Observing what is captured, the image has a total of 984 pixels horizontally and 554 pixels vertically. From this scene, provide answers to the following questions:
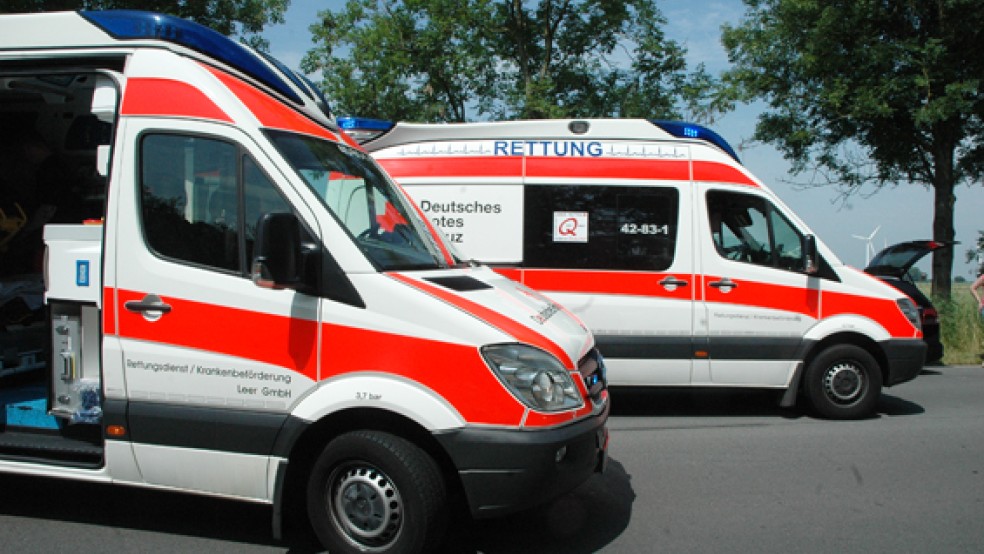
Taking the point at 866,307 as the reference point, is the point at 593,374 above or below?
below

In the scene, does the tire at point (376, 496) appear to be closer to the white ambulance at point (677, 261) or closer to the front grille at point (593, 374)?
the front grille at point (593, 374)

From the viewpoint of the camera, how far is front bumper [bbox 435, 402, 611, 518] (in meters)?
3.73

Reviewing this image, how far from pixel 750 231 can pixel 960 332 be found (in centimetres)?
720

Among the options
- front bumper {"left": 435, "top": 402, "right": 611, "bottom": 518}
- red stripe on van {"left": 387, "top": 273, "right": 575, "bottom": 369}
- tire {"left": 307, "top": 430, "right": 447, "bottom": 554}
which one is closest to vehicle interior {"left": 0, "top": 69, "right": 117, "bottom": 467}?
tire {"left": 307, "top": 430, "right": 447, "bottom": 554}

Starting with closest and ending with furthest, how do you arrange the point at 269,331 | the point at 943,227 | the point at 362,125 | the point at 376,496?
the point at 376,496
the point at 269,331
the point at 362,125
the point at 943,227

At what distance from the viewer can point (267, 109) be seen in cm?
433

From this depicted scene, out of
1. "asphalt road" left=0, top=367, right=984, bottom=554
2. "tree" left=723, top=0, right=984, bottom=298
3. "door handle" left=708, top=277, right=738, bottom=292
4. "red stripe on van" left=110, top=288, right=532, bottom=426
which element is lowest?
"asphalt road" left=0, top=367, right=984, bottom=554

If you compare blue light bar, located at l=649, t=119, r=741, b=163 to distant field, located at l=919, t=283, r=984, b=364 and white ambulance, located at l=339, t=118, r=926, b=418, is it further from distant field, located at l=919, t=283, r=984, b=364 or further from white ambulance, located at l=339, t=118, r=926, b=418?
distant field, located at l=919, t=283, r=984, b=364

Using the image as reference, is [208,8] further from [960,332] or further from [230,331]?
[960,332]

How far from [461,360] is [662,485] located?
2.43 m

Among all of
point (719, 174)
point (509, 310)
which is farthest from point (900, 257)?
point (509, 310)

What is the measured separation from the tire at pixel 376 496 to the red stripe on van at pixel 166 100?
185cm

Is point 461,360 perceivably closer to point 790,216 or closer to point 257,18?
point 790,216

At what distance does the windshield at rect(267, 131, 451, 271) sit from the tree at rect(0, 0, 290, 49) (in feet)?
31.4
